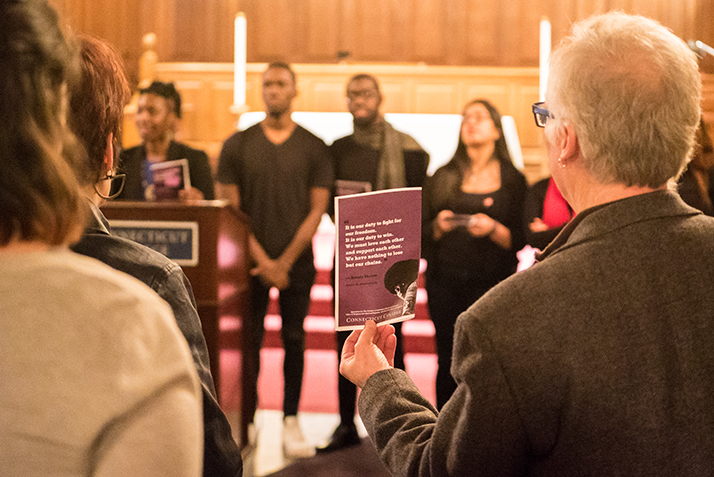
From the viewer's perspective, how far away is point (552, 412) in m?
0.85

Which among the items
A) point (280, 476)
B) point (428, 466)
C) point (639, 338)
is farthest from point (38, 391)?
point (280, 476)

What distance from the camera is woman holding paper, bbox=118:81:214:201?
3100mm

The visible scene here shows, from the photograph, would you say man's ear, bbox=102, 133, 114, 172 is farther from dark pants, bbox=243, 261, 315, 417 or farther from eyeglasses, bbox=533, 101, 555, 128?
dark pants, bbox=243, 261, 315, 417

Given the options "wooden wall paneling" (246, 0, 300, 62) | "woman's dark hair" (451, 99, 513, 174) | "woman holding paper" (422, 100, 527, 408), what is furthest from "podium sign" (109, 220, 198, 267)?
"wooden wall paneling" (246, 0, 300, 62)

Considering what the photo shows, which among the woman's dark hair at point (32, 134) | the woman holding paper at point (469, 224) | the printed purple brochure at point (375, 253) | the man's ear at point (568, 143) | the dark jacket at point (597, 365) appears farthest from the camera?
the woman holding paper at point (469, 224)

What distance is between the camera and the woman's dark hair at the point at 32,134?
547 millimetres

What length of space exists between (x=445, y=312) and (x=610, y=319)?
6.92 ft

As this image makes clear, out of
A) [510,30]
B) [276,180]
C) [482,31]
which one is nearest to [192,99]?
[482,31]

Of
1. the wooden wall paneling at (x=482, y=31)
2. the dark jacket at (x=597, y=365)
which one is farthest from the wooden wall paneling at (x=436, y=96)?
the dark jacket at (x=597, y=365)

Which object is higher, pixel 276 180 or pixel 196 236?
pixel 276 180

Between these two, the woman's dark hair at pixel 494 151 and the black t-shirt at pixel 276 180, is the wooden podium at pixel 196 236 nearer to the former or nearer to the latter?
the black t-shirt at pixel 276 180

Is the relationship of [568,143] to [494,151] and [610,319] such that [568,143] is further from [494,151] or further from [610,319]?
[494,151]

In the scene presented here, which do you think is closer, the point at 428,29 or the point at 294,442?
the point at 294,442

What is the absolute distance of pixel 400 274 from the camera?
1.18 meters
